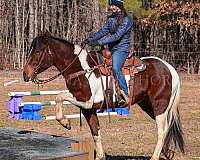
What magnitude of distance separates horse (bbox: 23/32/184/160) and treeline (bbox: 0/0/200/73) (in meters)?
23.0

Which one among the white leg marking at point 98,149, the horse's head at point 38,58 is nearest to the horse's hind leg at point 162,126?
the white leg marking at point 98,149

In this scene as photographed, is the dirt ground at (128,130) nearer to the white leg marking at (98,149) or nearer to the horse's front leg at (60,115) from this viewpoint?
the horse's front leg at (60,115)

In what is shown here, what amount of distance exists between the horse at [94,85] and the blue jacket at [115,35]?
1.09 feet

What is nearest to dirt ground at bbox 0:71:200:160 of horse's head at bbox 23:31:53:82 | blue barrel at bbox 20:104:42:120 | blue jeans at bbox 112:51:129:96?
blue barrel at bbox 20:104:42:120

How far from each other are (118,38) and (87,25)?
991 inches

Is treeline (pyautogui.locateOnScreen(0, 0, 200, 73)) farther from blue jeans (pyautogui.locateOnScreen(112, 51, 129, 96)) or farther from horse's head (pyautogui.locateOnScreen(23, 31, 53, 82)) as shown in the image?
blue jeans (pyautogui.locateOnScreen(112, 51, 129, 96))

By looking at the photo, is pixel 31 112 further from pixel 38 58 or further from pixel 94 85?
pixel 94 85

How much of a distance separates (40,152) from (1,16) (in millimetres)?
30695

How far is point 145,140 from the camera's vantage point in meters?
11.2

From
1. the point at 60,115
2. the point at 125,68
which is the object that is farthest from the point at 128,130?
the point at 60,115

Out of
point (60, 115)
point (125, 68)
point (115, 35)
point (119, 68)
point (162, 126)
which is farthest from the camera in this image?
point (162, 126)

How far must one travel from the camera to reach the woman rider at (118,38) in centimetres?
832

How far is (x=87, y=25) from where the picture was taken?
3331 centimetres

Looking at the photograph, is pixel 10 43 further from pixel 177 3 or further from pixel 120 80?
pixel 120 80
